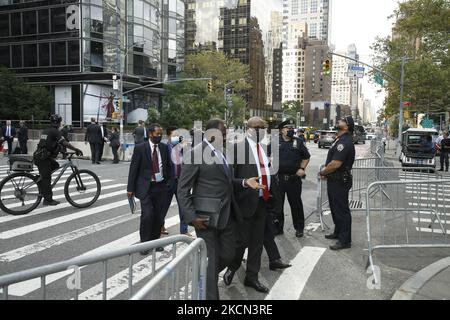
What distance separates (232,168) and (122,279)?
1.95 m

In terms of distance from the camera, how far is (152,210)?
6539mm

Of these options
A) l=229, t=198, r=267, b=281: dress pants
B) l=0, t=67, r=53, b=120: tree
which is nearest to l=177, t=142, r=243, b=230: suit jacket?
l=229, t=198, r=267, b=281: dress pants

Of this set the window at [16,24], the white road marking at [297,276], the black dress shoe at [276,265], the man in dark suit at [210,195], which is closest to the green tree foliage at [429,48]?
the white road marking at [297,276]

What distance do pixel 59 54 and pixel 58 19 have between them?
3619 mm

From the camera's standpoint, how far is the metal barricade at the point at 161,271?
2.47 meters

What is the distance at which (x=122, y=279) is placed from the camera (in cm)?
527

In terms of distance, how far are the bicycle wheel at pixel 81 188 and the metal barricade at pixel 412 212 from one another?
6231 mm

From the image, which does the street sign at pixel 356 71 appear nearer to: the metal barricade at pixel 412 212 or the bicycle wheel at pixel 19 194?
the metal barricade at pixel 412 212

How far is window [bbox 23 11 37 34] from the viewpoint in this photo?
154 feet

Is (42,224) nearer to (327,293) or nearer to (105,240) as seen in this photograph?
(105,240)

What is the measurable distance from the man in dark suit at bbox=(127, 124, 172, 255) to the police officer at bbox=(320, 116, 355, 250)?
8.47 feet

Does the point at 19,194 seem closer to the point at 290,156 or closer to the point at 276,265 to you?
the point at 290,156

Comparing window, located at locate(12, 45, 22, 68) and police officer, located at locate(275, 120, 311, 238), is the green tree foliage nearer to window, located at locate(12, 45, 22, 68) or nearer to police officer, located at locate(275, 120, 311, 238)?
police officer, located at locate(275, 120, 311, 238)

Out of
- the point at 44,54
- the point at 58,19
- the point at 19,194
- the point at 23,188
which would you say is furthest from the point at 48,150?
the point at 44,54
